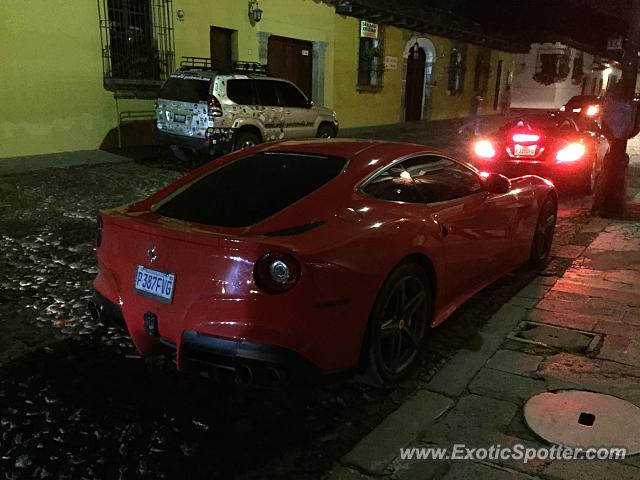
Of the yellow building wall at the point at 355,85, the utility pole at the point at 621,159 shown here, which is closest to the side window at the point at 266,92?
the utility pole at the point at 621,159

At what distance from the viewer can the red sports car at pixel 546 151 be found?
30.0 ft

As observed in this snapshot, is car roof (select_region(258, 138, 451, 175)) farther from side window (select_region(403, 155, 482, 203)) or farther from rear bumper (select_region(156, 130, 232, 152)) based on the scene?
rear bumper (select_region(156, 130, 232, 152))

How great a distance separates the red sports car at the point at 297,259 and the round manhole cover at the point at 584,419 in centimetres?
83

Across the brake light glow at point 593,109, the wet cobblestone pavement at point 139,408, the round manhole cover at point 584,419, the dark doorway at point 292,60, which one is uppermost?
the dark doorway at point 292,60

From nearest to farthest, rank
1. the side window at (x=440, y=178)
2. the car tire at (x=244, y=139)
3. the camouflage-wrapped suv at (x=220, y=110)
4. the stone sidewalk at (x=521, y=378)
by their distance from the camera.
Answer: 1. the stone sidewalk at (x=521, y=378)
2. the side window at (x=440, y=178)
3. the camouflage-wrapped suv at (x=220, y=110)
4. the car tire at (x=244, y=139)

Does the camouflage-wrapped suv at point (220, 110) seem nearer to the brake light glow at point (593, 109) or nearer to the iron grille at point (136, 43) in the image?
the iron grille at point (136, 43)

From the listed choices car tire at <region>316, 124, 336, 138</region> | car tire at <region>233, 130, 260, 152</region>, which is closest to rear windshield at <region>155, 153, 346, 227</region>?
car tire at <region>233, 130, 260, 152</region>

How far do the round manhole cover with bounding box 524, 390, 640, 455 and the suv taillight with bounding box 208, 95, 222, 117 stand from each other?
8.91 m

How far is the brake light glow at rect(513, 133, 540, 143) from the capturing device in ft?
30.3

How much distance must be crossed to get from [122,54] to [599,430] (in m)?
13.4

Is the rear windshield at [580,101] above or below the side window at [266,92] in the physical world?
below

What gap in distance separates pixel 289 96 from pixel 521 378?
10.2 meters

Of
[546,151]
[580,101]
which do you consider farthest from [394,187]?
[580,101]

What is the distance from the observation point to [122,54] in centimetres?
A: 1370
